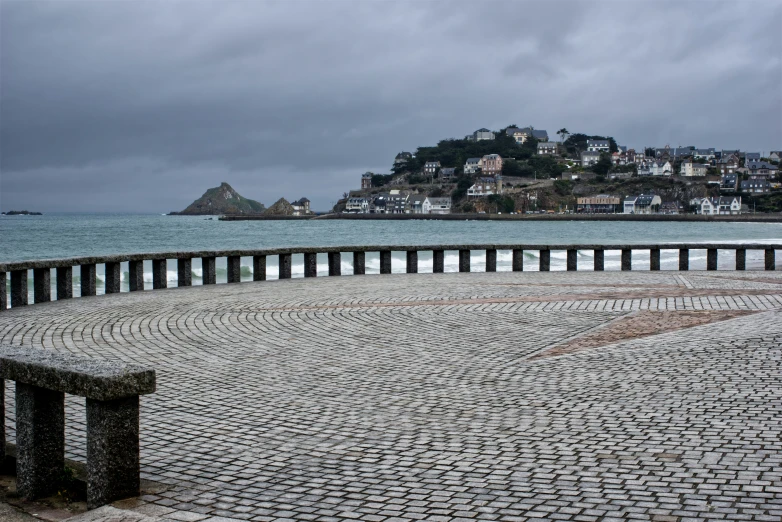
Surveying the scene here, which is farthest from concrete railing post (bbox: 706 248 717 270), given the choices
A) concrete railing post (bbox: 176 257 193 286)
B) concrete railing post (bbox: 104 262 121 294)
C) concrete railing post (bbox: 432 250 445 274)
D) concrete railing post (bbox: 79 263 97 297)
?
concrete railing post (bbox: 79 263 97 297)

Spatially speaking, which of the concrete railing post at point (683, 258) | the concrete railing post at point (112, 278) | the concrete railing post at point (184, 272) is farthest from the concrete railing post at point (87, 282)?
the concrete railing post at point (683, 258)

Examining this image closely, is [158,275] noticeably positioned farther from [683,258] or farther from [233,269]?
[683,258]

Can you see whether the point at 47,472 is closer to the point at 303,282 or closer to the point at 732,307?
the point at 732,307

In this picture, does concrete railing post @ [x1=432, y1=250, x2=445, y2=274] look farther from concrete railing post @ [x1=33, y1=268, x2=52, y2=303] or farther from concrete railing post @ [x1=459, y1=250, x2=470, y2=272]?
concrete railing post @ [x1=33, y1=268, x2=52, y2=303]

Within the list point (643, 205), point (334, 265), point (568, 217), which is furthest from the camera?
point (643, 205)

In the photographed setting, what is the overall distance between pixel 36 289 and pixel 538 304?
862 cm

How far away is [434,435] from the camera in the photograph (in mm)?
5734

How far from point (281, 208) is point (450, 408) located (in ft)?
621

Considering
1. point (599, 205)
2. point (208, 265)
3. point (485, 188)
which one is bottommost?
point (208, 265)

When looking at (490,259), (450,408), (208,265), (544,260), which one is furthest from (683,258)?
(450,408)

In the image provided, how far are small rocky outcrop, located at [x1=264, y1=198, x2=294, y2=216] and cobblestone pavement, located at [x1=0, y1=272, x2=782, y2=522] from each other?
7081 inches

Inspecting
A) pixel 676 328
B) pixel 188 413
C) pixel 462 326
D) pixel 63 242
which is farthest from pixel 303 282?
pixel 63 242

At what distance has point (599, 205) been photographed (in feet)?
573

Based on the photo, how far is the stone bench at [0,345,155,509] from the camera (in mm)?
4355
